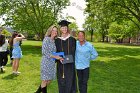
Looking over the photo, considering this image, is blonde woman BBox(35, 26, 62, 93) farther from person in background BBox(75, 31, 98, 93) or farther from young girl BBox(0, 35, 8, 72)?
young girl BBox(0, 35, 8, 72)

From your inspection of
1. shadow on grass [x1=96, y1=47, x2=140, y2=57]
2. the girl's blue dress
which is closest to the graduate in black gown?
the girl's blue dress

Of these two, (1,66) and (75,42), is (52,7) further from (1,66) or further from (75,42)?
(75,42)

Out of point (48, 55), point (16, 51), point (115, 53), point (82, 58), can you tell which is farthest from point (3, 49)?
point (115, 53)

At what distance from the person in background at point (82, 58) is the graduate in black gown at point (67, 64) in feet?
1.98

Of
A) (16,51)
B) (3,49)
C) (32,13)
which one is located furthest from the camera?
(32,13)

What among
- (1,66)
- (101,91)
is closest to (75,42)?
(101,91)

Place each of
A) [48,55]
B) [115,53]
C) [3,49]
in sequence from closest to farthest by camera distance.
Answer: [48,55]
[3,49]
[115,53]

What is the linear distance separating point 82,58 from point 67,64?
34.1 inches

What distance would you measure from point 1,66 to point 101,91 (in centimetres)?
624

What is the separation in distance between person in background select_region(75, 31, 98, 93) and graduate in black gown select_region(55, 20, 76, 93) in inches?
23.8

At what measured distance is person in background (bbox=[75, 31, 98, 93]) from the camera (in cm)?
856

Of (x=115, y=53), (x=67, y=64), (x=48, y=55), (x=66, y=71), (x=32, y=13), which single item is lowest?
(x=115, y=53)

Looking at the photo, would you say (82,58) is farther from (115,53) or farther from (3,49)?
(115,53)

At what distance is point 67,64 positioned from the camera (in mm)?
7836
